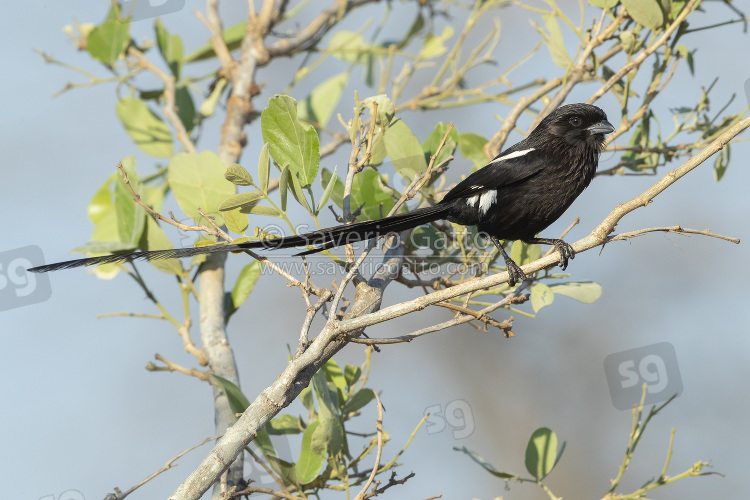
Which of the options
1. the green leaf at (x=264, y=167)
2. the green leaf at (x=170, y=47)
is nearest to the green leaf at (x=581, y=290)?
the green leaf at (x=264, y=167)

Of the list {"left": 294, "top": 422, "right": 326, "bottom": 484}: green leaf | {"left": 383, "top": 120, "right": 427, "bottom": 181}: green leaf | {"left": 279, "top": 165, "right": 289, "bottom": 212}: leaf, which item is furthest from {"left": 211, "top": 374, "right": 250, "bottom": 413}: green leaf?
{"left": 383, "top": 120, "right": 427, "bottom": 181}: green leaf

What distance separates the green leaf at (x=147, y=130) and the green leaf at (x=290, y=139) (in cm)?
110

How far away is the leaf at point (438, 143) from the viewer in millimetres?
2141

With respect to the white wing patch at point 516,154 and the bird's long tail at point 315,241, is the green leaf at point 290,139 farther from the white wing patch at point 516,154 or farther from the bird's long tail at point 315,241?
the white wing patch at point 516,154

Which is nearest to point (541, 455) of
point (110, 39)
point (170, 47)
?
point (170, 47)

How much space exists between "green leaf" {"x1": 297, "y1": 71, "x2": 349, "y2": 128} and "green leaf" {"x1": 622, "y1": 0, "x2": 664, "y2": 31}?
1.15 metres

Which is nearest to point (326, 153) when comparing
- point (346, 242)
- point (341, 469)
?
point (346, 242)

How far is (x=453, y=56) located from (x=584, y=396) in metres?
3.00

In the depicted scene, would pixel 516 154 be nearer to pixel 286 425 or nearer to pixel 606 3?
pixel 606 3

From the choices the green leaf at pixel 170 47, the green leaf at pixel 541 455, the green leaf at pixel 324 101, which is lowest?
the green leaf at pixel 541 455

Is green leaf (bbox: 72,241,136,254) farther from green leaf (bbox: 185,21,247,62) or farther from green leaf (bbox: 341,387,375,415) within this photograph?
green leaf (bbox: 185,21,247,62)

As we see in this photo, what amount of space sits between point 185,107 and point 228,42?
434mm

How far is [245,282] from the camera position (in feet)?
7.26

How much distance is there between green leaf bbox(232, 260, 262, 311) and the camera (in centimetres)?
221
